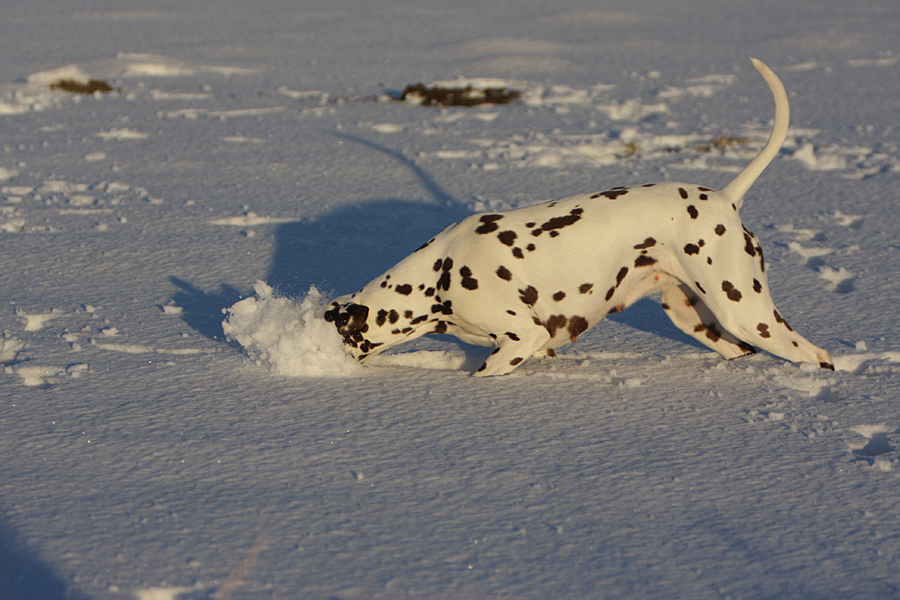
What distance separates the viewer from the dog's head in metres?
4.45

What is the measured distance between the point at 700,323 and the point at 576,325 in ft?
2.62

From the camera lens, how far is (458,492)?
3.37 m

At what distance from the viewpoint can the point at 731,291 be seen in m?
4.35

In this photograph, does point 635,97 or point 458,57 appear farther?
point 458,57

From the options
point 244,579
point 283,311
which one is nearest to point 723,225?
point 283,311

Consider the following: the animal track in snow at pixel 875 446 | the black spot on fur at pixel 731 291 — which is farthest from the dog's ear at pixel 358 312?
the animal track in snow at pixel 875 446

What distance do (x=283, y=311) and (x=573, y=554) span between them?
7.55ft

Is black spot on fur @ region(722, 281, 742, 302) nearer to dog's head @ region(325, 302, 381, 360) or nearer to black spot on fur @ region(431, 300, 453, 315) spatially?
black spot on fur @ region(431, 300, 453, 315)

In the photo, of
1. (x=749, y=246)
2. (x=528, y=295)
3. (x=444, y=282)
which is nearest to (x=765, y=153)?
(x=749, y=246)

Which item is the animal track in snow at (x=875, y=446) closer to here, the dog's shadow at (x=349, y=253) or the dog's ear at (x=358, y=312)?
the dog's shadow at (x=349, y=253)

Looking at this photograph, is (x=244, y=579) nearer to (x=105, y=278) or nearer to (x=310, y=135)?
(x=105, y=278)

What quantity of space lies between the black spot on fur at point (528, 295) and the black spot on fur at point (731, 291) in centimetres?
96

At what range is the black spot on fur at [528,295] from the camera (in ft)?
14.4

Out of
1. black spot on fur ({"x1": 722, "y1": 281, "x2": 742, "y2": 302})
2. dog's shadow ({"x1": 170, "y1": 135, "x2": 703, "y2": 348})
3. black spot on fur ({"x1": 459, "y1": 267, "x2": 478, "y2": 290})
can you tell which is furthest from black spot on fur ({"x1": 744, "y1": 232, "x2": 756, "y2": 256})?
black spot on fur ({"x1": 459, "y1": 267, "x2": 478, "y2": 290})
